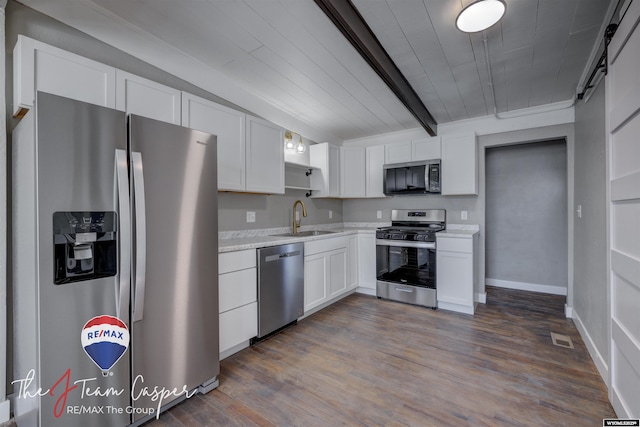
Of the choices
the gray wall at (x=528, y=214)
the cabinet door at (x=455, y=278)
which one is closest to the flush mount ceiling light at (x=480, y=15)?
the cabinet door at (x=455, y=278)

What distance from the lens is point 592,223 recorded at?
7.58 feet

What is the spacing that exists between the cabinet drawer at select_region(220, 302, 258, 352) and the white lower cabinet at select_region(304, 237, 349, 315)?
2.32 feet

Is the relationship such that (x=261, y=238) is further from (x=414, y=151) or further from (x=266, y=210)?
(x=414, y=151)

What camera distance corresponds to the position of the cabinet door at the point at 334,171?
3986mm

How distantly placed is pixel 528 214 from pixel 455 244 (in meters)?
1.79

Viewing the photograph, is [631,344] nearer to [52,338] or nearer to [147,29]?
[52,338]

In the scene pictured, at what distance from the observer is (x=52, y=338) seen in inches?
48.9

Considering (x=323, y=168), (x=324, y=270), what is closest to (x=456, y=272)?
(x=324, y=270)

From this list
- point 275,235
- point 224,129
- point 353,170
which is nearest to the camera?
point 224,129

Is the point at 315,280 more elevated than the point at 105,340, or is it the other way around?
the point at 105,340

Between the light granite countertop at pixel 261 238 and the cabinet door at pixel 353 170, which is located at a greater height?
the cabinet door at pixel 353 170

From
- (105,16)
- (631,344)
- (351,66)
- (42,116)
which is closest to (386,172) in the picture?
(351,66)

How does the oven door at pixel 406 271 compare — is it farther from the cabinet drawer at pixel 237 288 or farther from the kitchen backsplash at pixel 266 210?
the cabinet drawer at pixel 237 288

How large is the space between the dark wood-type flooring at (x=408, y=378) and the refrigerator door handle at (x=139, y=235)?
2.44 feet
